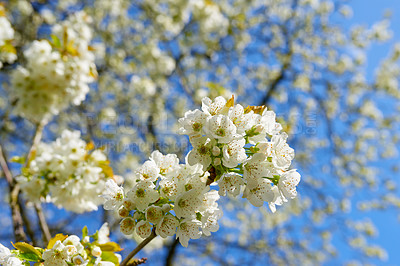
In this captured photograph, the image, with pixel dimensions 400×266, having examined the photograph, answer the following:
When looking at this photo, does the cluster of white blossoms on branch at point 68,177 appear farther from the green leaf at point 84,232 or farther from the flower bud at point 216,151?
the flower bud at point 216,151

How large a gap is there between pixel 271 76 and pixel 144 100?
2870mm

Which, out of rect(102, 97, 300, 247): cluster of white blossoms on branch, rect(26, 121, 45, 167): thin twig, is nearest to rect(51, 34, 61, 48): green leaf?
rect(26, 121, 45, 167): thin twig

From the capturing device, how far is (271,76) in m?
6.68

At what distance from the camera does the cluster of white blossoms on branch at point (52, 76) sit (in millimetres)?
2627

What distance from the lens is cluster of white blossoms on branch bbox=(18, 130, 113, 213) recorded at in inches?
80.7

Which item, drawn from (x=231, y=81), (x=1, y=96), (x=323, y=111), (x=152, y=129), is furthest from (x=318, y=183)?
(x=1, y=96)

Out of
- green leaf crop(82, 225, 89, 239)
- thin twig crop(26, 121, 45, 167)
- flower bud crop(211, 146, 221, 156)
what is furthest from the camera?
thin twig crop(26, 121, 45, 167)

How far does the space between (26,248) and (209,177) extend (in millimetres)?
799

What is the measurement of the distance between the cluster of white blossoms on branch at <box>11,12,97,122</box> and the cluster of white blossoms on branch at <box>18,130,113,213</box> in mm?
840

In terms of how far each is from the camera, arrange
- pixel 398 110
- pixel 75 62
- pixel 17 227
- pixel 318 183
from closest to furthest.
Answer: pixel 17 227
pixel 75 62
pixel 398 110
pixel 318 183

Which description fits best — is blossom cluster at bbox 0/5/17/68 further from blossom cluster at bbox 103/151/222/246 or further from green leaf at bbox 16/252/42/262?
blossom cluster at bbox 103/151/222/246

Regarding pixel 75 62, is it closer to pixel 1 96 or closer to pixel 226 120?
pixel 226 120

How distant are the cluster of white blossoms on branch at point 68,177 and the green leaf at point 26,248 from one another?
805 millimetres

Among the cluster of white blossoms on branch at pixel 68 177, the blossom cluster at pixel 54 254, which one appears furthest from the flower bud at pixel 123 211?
the cluster of white blossoms on branch at pixel 68 177
